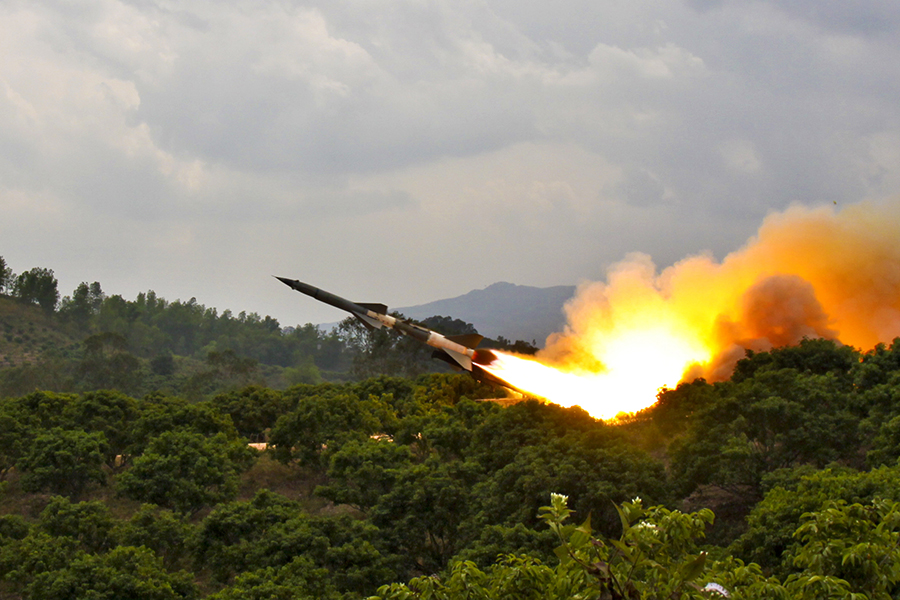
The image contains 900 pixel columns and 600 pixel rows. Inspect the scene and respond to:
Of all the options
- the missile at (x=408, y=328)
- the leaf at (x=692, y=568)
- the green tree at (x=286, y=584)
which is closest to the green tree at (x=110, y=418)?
the missile at (x=408, y=328)

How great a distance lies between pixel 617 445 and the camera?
3634 cm

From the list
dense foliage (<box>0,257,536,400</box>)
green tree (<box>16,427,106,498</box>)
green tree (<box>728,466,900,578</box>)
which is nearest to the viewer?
green tree (<box>728,466,900,578</box>)

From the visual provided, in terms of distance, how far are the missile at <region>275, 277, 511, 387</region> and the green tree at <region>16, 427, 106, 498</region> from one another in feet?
78.9

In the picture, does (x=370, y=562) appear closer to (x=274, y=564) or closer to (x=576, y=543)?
(x=274, y=564)

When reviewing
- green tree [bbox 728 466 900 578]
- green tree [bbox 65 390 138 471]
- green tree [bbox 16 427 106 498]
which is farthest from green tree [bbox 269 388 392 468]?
green tree [bbox 728 466 900 578]

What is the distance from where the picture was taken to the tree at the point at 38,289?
178 meters

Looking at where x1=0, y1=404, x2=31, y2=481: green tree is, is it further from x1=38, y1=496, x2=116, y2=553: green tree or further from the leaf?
the leaf

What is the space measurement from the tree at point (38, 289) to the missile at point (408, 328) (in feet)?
537

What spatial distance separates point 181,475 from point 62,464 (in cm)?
984

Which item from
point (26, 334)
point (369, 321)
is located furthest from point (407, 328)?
point (26, 334)

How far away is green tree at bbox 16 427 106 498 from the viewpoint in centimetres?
5128

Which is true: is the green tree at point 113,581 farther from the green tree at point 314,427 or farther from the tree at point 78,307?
the tree at point 78,307

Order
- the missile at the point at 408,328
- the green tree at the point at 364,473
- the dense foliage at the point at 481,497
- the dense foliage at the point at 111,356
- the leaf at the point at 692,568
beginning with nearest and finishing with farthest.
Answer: the leaf at the point at 692,568 < the dense foliage at the point at 481,497 < the missile at the point at 408,328 < the green tree at the point at 364,473 < the dense foliage at the point at 111,356

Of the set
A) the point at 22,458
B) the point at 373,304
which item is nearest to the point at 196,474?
the point at 22,458
